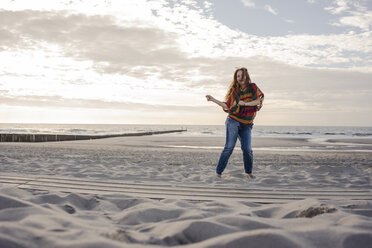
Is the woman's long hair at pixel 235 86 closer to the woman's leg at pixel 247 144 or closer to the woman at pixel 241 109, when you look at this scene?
the woman at pixel 241 109

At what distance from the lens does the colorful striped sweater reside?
15.5 ft

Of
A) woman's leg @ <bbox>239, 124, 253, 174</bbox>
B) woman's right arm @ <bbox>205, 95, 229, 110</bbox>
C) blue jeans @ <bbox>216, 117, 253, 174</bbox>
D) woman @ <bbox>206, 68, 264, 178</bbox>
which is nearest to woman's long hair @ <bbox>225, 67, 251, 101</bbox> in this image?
woman @ <bbox>206, 68, 264, 178</bbox>

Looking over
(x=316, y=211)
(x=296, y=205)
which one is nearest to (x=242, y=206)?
(x=296, y=205)

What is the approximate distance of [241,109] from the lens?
4789 millimetres

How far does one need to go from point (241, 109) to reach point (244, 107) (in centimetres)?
6

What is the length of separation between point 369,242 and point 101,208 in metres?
2.05

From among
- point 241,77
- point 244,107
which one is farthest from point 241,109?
point 241,77

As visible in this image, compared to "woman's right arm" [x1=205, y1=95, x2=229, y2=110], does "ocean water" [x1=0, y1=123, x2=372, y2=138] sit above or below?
below

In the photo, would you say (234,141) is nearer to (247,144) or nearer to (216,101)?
(247,144)

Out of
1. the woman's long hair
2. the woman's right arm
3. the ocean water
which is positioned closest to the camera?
the woman's right arm

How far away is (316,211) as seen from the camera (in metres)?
2.21

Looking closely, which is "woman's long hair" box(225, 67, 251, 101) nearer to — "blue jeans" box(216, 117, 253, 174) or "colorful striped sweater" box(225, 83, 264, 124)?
"colorful striped sweater" box(225, 83, 264, 124)

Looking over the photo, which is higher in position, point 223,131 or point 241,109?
point 241,109

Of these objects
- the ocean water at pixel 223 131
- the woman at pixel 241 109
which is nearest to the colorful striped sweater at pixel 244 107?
the woman at pixel 241 109
